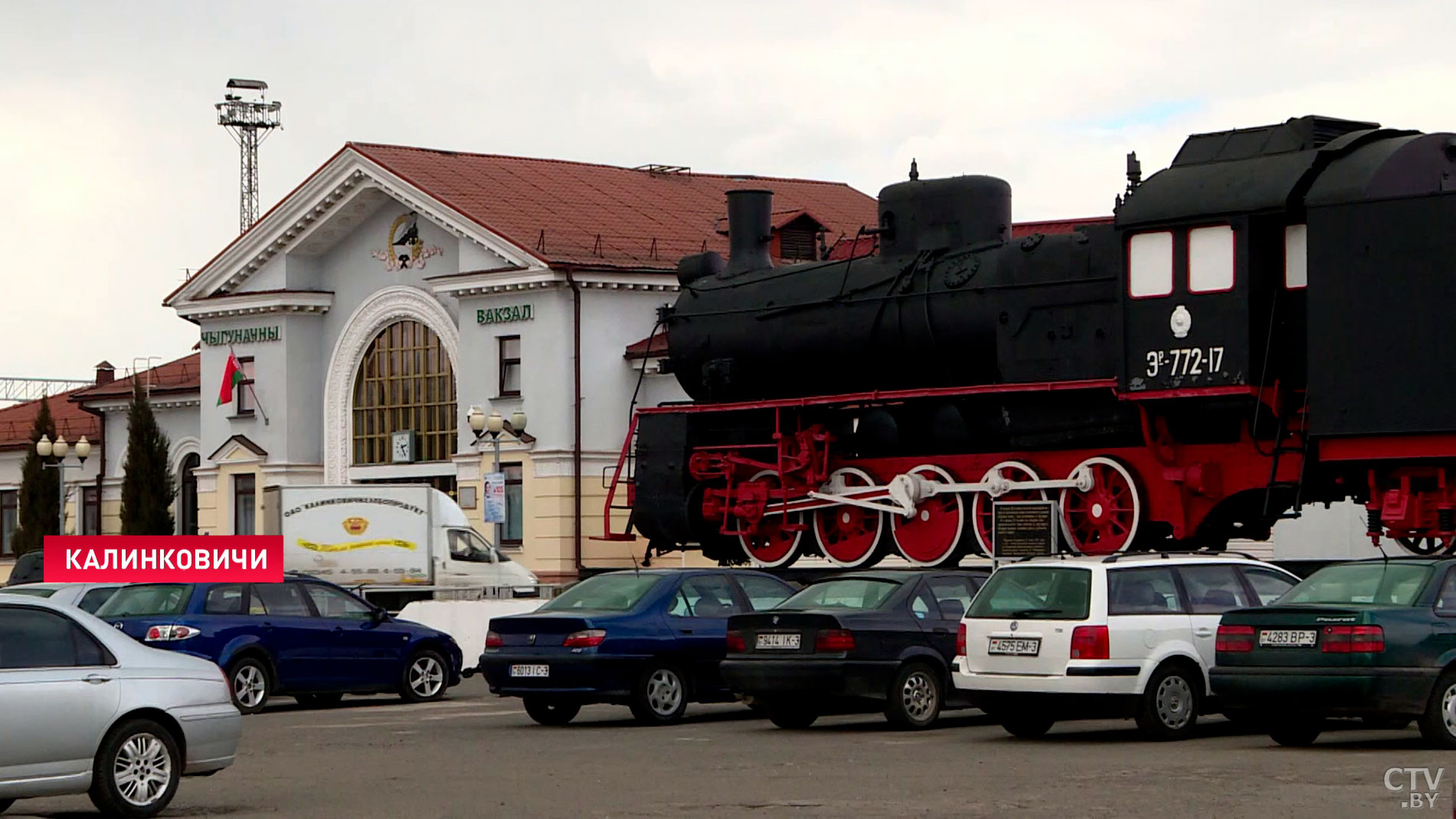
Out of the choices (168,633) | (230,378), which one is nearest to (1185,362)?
(168,633)

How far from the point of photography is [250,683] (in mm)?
22594

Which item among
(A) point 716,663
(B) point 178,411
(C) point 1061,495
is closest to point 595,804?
(A) point 716,663

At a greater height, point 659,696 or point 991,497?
point 991,497

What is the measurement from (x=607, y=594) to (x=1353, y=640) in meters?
7.67

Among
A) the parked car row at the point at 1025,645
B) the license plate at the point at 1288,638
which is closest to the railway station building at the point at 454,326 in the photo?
the parked car row at the point at 1025,645

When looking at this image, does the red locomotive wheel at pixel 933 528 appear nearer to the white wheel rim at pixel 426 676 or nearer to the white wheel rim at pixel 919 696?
the white wheel rim at pixel 426 676

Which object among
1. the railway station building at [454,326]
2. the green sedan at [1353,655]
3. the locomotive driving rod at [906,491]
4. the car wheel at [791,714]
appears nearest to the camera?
the green sedan at [1353,655]

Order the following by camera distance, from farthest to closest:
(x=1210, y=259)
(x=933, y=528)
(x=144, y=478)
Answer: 1. (x=144, y=478)
2. (x=933, y=528)
3. (x=1210, y=259)

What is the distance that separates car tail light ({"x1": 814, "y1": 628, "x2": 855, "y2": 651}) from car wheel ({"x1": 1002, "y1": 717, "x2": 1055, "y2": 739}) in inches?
56.1

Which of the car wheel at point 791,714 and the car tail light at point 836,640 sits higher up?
the car tail light at point 836,640

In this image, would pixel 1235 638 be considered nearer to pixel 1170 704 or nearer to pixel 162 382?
pixel 1170 704

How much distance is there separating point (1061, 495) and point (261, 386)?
104 ft

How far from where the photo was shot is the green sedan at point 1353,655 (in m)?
15.0
